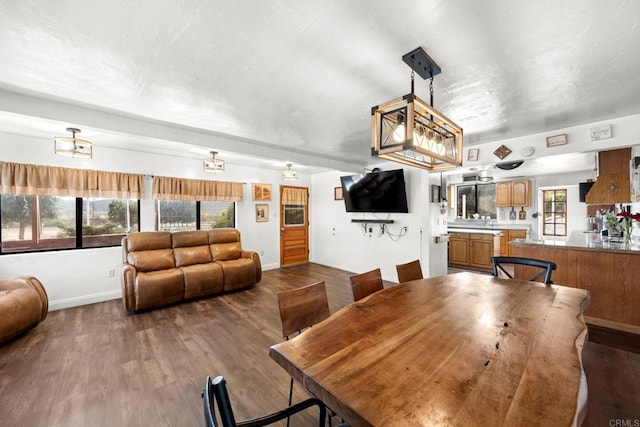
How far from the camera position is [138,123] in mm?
2861

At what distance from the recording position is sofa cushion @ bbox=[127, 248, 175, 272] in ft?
12.8

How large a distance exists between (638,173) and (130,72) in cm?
540

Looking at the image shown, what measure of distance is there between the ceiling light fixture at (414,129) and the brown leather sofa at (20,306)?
3.95 meters

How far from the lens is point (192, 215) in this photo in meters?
5.22

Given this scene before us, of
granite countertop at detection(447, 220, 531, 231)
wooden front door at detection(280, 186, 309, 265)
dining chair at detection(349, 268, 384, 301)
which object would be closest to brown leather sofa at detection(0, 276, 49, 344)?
dining chair at detection(349, 268, 384, 301)

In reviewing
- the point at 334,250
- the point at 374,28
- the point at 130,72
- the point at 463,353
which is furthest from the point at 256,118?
the point at 334,250

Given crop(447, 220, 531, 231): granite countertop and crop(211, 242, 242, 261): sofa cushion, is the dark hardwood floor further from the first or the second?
crop(447, 220, 531, 231): granite countertop

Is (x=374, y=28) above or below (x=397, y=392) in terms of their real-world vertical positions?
above

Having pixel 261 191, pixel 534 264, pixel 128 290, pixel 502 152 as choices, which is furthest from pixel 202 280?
pixel 502 152

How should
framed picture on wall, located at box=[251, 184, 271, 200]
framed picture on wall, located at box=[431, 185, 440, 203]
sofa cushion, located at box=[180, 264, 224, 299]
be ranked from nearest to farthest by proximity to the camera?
sofa cushion, located at box=[180, 264, 224, 299], framed picture on wall, located at box=[431, 185, 440, 203], framed picture on wall, located at box=[251, 184, 271, 200]

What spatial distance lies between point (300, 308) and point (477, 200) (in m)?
7.12

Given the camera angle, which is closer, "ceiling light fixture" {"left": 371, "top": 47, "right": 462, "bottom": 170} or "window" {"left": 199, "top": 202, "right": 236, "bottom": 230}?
"ceiling light fixture" {"left": 371, "top": 47, "right": 462, "bottom": 170}

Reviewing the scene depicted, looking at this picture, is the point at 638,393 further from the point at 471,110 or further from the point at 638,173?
the point at 638,173

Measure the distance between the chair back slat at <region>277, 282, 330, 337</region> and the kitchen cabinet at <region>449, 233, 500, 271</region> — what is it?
5362mm
